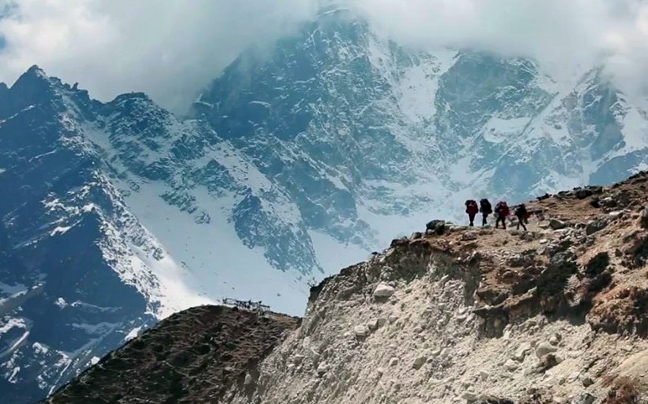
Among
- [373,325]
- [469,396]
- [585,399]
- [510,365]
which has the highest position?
[373,325]

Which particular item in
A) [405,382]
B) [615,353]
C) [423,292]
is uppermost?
[423,292]

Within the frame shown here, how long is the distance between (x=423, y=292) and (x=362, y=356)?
3053 mm

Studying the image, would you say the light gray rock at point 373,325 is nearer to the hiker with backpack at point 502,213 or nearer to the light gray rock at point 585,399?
the hiker with backpack at point 502,213

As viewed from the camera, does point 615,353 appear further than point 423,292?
No

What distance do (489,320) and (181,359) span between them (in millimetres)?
43069

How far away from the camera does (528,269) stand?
28.8 meters

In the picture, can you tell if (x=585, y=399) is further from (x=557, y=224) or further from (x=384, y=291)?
(x=384, y=291)

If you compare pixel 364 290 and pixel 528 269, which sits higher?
pixel 364 290

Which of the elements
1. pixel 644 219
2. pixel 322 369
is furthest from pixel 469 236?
pixel 644 219

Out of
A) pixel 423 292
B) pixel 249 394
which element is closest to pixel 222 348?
pixel 249 394

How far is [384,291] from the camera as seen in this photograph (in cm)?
3591

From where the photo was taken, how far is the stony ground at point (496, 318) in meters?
22.7

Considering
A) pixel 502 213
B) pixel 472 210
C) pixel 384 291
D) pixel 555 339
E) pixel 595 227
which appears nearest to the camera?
pixel 555 339

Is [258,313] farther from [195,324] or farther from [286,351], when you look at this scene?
[286,351]
